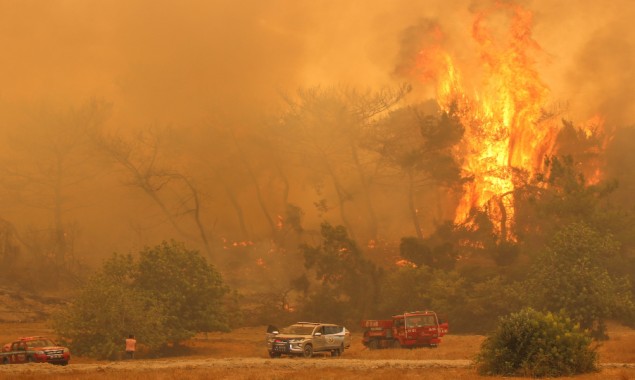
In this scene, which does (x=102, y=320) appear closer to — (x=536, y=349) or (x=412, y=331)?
(x=412, y=331)

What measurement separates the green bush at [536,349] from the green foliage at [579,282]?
60.6ft

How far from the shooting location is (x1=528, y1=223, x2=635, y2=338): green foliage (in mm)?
Answer: 40188

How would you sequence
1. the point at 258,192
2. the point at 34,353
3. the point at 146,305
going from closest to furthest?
the point at 34,353 → the point at 146,305 → the point at 258,192

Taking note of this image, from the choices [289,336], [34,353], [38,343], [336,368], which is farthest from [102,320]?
[336,368]

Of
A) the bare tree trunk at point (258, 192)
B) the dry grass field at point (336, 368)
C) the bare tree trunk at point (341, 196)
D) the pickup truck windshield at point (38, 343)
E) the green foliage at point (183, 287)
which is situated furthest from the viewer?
the bare tree trunk at point (258, 192)

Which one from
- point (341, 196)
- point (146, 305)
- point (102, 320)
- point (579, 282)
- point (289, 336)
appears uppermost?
point (341, 196)

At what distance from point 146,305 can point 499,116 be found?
1464 inches

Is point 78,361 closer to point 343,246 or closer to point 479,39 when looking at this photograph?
point 343,246

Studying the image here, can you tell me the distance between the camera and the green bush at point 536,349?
70.6 feet

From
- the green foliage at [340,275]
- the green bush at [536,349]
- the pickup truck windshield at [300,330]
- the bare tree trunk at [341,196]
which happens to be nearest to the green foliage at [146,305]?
the pickup truck windshield at [300,330]

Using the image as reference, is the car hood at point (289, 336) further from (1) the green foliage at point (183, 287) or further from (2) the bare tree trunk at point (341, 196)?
(2) the bare tree trunk at point (341, 196)

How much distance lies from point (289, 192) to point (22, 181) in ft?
87.9

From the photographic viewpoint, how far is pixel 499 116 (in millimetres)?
65500

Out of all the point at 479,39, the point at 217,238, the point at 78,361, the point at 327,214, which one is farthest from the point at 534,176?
the point at 78,361
